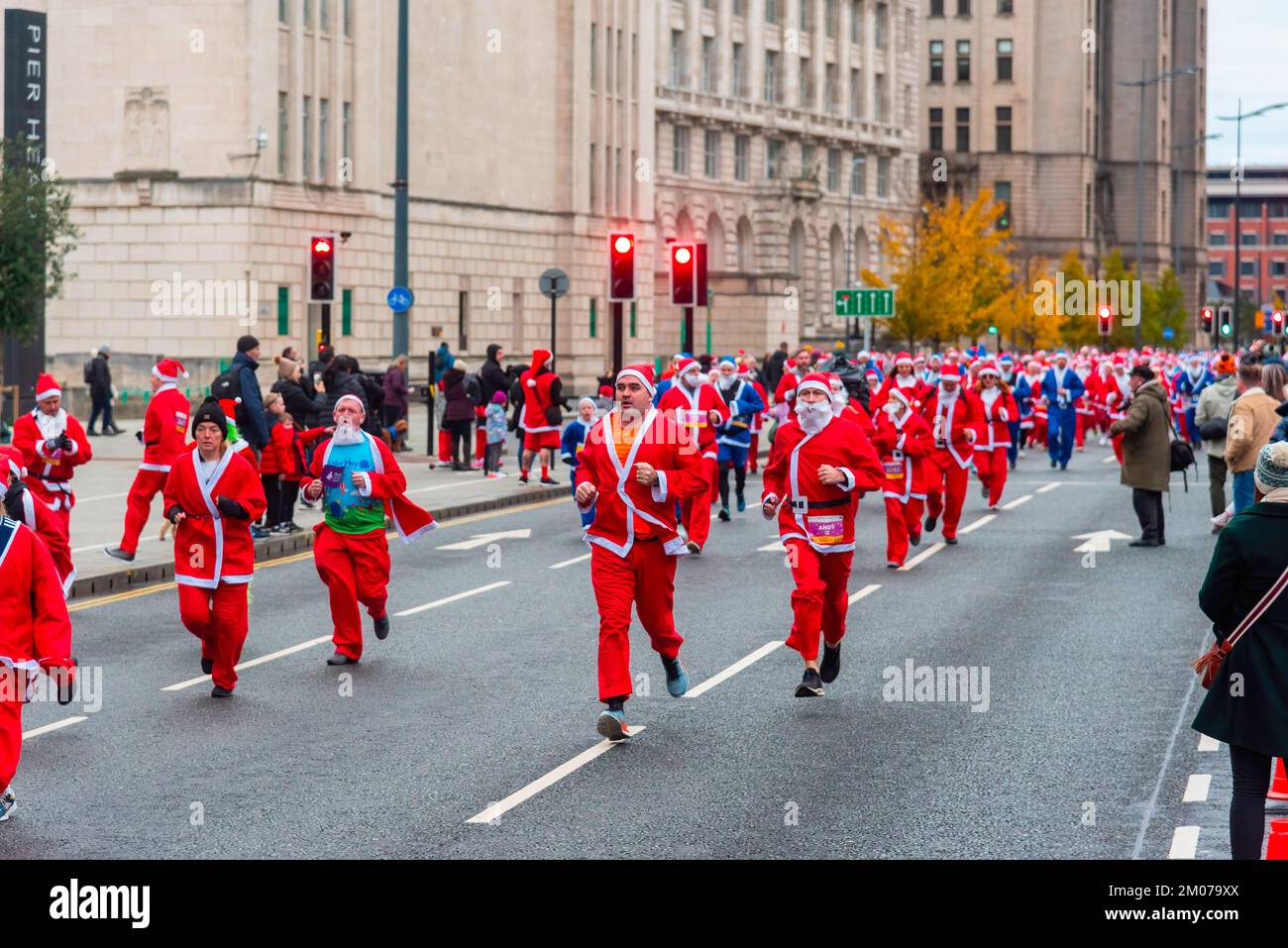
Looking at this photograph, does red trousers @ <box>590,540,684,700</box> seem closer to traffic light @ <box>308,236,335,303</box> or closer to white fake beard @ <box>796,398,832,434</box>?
white fake beard @ <box>796,398,832,434</box>

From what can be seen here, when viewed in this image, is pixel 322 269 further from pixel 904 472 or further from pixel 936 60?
pixel 936 60

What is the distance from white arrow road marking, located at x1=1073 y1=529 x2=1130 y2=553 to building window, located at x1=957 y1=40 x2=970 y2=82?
102 metres

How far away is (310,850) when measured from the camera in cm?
895

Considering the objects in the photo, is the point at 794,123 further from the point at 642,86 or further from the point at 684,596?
the point at 684,596

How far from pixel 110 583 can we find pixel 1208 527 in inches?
468

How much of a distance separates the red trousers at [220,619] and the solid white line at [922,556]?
8195 mm

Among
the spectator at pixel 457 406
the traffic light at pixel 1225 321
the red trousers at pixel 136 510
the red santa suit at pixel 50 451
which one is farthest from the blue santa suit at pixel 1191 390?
the red santa suit at pixel 50 451

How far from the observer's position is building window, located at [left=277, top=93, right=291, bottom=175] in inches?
1996

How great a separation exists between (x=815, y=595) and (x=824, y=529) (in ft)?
1.50

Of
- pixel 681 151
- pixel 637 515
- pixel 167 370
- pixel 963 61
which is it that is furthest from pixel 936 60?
pixel 637 515

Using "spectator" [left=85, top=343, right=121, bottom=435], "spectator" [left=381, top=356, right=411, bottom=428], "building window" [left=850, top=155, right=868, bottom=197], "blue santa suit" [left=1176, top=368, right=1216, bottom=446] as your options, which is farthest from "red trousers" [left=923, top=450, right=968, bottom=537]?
"building window" [left=850, top=155, right=868, bottom=197]

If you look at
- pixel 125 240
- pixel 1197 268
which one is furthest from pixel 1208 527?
pixel 1197 268

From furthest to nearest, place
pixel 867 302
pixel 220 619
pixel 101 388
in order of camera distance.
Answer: pixel 867 302
pixel 101 388
pixel 220 619

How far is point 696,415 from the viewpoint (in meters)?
21.9
